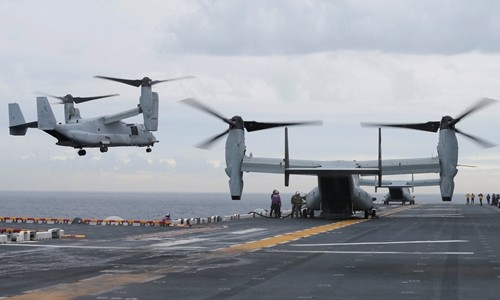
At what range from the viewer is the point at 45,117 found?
266 ft

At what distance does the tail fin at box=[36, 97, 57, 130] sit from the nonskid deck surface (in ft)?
154

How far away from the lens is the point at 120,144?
8738 cm

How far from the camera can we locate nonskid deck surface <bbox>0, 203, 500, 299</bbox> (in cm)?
Result: 1658

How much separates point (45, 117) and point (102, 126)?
6770mm

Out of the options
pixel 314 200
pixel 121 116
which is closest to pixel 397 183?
pixel 121 116

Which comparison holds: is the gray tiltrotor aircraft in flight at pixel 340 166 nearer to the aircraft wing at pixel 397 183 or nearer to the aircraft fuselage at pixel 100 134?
the aircraft fuselage at pixel 100 134

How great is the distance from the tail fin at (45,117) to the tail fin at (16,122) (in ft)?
23.1

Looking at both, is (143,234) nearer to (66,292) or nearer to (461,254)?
(461,254)

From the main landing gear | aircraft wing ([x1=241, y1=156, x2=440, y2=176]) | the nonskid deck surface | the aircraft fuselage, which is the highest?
the aircraft fuselage

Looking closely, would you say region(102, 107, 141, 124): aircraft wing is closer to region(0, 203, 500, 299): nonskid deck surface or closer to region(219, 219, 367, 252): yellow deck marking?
region(219, 219, 367, 252): yellow deck marking

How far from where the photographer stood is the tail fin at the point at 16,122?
287 ft

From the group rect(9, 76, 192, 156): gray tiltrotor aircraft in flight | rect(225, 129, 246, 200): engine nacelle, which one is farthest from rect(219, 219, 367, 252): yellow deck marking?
rect(9, 76, 192, 156): gray tiltrotor aircraft in flight

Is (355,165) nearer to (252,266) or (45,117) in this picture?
(252,266)

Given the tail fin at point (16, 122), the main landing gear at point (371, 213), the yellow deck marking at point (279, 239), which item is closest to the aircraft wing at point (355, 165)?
the main landing gear at point (371, 213)
